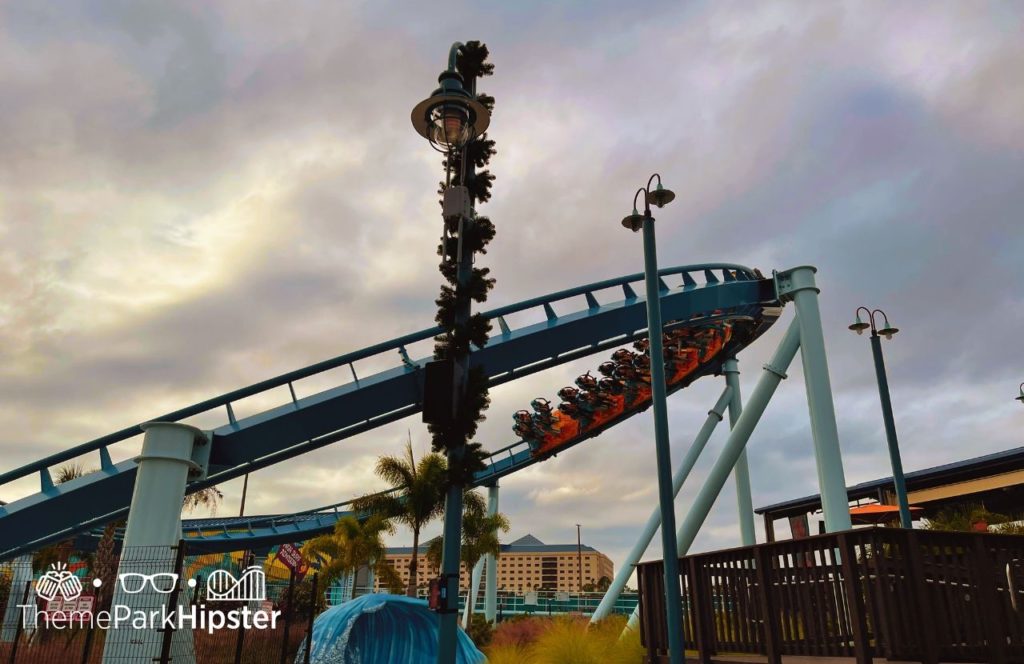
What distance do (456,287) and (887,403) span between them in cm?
1378

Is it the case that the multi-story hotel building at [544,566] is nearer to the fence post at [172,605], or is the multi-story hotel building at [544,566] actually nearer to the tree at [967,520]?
the tree at [967,520]

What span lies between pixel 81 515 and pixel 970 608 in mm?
13419

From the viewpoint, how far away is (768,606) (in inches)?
321

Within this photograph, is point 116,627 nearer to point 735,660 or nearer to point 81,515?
point 81,515

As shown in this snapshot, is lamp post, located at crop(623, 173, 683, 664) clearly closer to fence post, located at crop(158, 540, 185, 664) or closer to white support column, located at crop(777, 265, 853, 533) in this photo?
white support column, located at crop(777, 265, 853, 533)

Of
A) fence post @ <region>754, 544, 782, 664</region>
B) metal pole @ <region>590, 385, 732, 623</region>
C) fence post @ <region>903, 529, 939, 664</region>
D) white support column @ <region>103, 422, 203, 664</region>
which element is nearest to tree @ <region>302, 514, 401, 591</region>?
metal pole @ <region>590, 385, 732, 623</region>

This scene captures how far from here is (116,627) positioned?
33.9 ft

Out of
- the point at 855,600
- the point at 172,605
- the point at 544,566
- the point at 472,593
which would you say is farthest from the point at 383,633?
the point at 544,566

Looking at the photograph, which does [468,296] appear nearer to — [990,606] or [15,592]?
[990,606]

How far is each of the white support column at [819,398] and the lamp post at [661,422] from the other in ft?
16.9

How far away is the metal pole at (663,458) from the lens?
8.99 meters

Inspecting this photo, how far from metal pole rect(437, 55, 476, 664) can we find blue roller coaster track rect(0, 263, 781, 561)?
200cm

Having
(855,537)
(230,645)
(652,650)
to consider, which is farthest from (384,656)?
(855,537)

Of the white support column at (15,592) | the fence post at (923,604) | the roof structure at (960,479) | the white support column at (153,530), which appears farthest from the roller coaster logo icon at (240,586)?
the roof structure at (960,479)
